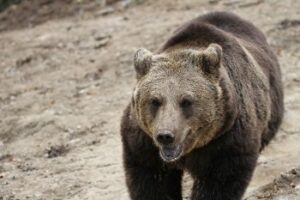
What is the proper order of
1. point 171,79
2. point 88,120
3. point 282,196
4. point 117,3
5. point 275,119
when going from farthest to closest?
point 117,3
point 88,120
point 275,119
point 282,196
point 171,79

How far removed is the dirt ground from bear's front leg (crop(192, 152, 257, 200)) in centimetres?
62

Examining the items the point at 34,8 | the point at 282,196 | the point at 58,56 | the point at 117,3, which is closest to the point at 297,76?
the point at 282,196

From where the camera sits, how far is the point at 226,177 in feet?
17.0

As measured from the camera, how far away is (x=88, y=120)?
8281mm

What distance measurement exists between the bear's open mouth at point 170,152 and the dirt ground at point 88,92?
122 cm

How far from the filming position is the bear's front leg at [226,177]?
5.18 metres

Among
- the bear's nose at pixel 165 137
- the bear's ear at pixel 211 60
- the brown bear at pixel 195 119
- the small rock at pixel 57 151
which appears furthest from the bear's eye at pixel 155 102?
the small rock at pixel 57 151

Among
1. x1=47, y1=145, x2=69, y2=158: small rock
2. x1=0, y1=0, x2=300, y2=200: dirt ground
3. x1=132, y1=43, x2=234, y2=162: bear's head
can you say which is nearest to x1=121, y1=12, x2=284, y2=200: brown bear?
x1=132, y1=43, x2=234, y2=162: bear's head

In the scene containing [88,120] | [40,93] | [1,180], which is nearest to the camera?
[1,180]

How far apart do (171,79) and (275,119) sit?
1743 millimetres

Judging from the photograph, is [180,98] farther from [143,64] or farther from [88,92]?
[88,92]

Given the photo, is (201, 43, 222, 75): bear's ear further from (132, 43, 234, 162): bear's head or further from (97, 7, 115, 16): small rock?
(97, 7, 115, 16): small rock

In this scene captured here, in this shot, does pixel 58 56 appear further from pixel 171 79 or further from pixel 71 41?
pixel 171 79

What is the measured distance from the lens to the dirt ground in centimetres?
679
